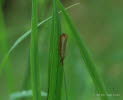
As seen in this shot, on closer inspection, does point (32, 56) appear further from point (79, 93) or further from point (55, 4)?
point (79, 93)

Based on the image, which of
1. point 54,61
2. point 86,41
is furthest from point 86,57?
point 86,41

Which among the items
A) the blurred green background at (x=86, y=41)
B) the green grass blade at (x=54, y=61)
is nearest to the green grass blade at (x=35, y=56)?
the green grass blade at (x=54, y=61)

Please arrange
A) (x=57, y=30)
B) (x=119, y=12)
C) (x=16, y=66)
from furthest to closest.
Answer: (x=16, y=66) < (x=119, y=12) < (x=57, y=30)

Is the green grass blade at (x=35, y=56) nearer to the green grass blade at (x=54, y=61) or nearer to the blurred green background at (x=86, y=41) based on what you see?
the green grass blade at (x=54, y=61)

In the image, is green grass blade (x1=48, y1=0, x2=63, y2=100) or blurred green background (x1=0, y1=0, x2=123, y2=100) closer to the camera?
green grass blade (x1=48, y1=0, x2=63, y2=100)

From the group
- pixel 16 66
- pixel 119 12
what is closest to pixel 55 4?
pixel 119 12

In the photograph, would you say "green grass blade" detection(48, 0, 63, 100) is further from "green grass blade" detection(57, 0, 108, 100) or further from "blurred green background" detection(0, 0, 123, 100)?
"blurred green background" detection(0, 0, 123, 100)

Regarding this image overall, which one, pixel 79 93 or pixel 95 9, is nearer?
pixel 79 93

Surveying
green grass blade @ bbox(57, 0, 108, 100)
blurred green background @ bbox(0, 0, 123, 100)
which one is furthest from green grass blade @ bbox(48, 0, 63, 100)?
blurred green background @ bbox(0, 0, 123, 100)

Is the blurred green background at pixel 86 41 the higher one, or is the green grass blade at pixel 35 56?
the blurred green background at pixel 86 41
